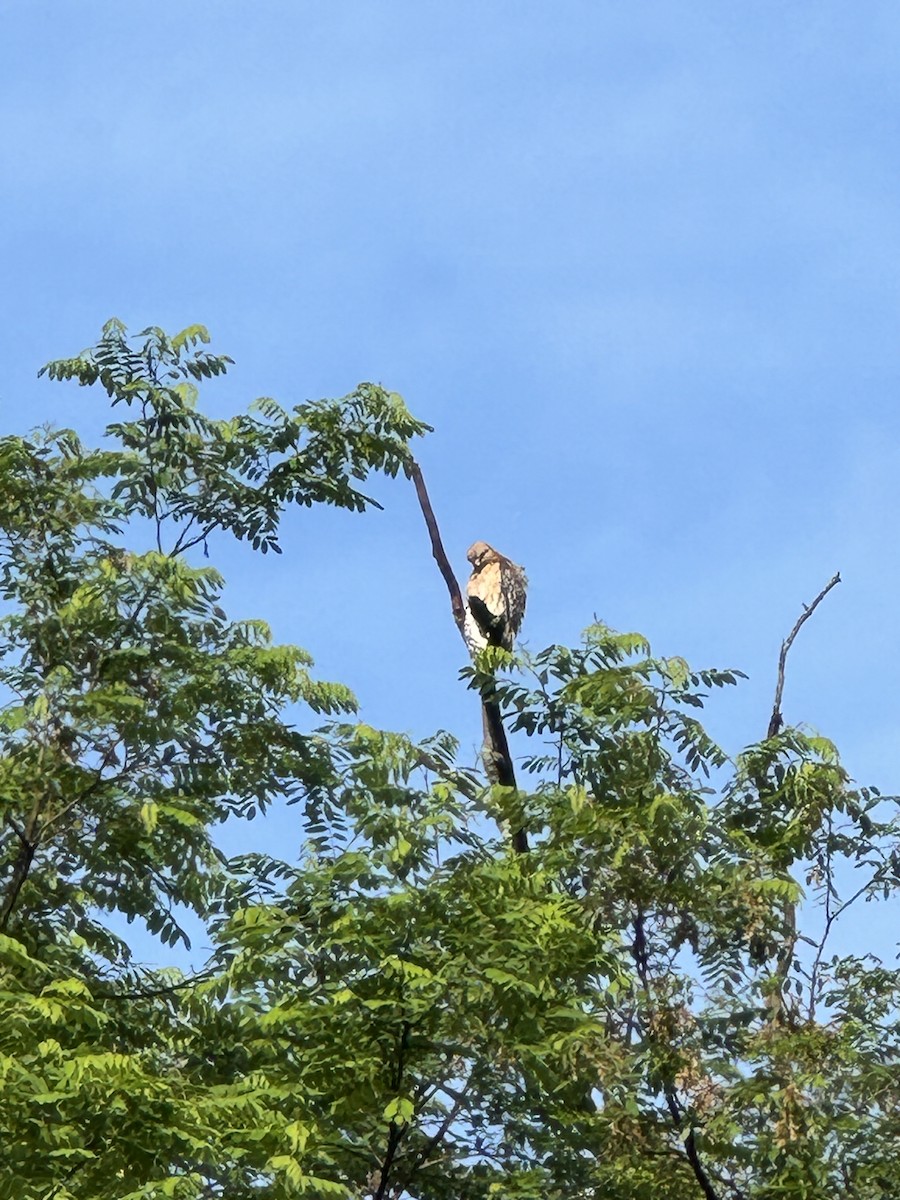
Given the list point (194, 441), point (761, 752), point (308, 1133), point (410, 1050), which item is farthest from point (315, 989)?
point (194, 441)

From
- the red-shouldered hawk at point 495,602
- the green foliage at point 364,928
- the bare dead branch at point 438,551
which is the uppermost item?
the bare dead branch at point 438,551

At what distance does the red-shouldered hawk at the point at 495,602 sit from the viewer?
53.2ft

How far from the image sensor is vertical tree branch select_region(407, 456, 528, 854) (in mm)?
14468

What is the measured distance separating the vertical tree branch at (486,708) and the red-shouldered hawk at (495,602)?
0.49 meters

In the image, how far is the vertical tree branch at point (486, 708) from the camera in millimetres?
14468

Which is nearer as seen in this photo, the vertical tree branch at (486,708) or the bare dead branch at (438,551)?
the vertical tree branch at (486,708)

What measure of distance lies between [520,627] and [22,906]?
470cm

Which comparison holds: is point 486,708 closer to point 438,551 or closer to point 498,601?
point 498,601

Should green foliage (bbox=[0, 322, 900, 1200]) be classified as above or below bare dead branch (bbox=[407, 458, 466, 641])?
below

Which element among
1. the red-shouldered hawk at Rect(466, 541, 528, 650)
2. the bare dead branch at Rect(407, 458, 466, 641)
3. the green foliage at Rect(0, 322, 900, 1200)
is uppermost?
the bare dead branch at Rect(407, 458, 466, 641)

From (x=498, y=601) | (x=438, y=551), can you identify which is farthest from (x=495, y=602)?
(x=438, y=551)

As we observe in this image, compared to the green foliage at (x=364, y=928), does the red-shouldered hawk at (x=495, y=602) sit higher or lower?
higher

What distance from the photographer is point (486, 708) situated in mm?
15898

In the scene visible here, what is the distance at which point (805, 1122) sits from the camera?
11.9 meters
